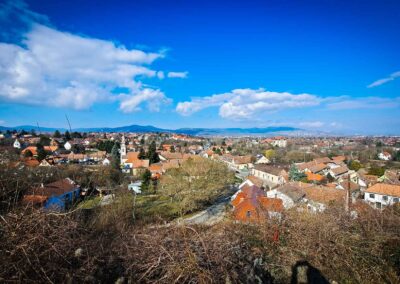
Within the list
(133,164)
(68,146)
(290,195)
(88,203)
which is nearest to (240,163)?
(133,164)

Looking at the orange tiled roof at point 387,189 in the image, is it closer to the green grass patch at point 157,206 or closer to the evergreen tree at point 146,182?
the green grass patch at point 157,206

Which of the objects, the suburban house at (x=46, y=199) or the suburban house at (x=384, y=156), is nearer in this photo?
the suburban house at (x=46, y=199)

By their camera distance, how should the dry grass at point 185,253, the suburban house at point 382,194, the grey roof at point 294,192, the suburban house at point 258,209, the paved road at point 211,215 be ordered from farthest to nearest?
the suburban house at point 382,194
the grey roof at point 294,192
the paved road at point 211,215
the suburban house at point 258,209
the dry grass at point 185,253

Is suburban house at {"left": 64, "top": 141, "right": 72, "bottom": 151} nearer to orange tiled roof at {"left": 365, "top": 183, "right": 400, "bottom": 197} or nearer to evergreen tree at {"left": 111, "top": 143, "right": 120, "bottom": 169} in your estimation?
evergreen tree at {"left": 111, "top": 143, "right": 120, "bottom": 169}

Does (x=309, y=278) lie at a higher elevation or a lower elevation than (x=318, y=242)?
lower

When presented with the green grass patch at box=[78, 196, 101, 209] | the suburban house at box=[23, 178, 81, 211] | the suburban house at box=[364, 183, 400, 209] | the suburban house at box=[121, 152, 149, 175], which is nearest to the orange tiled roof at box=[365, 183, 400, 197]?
the suburban house at box=[364, 183, 400, 209]

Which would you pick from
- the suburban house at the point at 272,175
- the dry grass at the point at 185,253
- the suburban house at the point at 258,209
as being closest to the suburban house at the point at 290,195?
the suburban house at the point at 258,209

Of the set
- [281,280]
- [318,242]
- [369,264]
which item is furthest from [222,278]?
[369,264]

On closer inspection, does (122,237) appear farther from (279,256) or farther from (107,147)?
(107,147)
